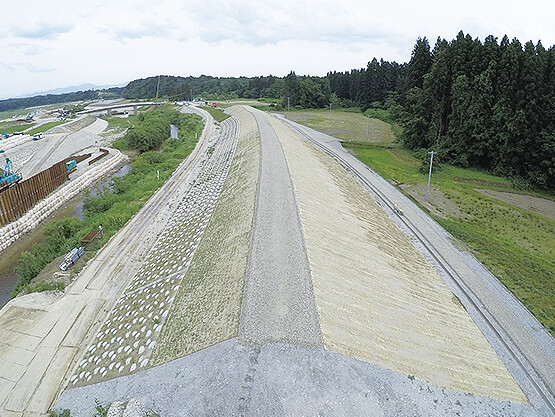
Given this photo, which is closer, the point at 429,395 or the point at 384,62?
the point at 429,395

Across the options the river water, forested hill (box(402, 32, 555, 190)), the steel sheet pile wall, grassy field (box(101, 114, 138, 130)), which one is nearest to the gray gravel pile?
the river water

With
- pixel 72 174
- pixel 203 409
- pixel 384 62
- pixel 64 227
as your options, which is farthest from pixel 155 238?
pixel 384 62

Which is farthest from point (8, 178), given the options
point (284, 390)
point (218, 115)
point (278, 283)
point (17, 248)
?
point (218, 115)

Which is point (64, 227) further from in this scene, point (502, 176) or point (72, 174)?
point (502, 176)

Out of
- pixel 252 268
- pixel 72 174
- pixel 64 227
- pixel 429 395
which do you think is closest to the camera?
pixel 429 395

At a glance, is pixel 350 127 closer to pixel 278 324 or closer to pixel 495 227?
pixel 495 227
